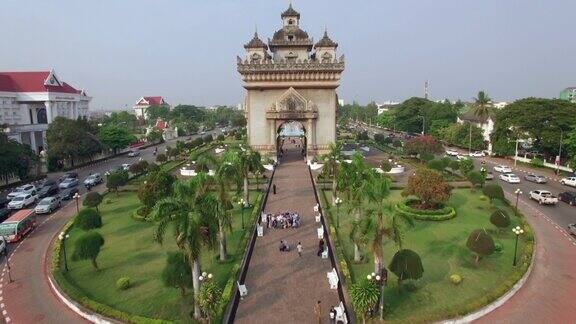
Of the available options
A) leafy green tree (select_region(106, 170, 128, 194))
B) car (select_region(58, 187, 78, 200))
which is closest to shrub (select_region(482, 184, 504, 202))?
leafy green tree (select_region(106, 170, 128, 194))

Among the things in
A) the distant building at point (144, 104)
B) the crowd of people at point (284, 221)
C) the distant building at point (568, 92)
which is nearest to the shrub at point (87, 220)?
the crowd of people at point (284, 221)

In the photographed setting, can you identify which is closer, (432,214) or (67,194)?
(432,214)

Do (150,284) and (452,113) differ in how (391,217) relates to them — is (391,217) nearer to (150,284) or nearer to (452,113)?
(150,284)

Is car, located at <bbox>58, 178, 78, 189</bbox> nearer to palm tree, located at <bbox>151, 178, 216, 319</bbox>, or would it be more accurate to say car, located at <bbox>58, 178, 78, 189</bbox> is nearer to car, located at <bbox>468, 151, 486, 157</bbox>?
palm tree, located at <bbox>151, 178, 216, 319</bbox>

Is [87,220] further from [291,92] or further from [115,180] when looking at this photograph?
[291,92]

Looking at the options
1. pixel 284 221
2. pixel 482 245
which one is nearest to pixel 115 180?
pixel 284 221

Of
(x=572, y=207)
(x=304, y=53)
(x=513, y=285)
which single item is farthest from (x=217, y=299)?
(x=304, y=53)

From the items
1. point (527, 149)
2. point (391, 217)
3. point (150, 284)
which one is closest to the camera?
point (391, 217)
